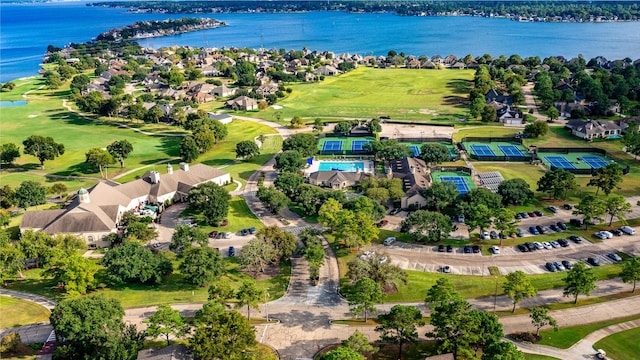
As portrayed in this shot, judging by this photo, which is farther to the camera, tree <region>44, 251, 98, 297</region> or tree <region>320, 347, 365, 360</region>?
tree <region>44, 251, 98, 297</region>

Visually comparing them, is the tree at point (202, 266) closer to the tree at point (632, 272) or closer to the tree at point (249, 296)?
the tree at point (249, 296)

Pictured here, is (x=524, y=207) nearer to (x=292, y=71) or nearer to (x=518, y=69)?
(x=518, y=69)

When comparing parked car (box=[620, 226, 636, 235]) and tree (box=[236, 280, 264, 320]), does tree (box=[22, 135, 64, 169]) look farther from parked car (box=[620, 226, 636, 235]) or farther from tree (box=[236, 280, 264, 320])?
parked car (box=[620, 226, 636, 235])

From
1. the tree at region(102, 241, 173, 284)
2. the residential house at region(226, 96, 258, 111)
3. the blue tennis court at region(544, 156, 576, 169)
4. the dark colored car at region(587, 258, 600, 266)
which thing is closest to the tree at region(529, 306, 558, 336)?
the dark colored car at region(587, 258, 600, 266)

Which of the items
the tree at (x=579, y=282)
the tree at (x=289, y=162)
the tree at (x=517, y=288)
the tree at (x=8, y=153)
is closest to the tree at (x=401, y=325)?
the tree at (x=517, y=288)

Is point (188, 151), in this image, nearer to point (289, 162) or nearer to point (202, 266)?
point (289, 162)

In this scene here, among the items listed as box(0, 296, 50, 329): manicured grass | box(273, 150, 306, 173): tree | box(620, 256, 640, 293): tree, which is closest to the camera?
box(0, 296, 50, 329): manicured grass

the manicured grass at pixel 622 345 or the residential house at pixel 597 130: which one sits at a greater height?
the residential house at pixel 597 130

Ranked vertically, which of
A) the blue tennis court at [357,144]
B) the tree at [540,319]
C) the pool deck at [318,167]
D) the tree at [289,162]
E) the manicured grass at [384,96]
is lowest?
the tree at [540,319]
